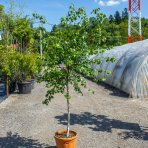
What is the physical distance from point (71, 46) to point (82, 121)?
3670mm

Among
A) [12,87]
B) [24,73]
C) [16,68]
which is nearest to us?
[16,68]

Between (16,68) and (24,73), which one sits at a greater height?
(16,68)

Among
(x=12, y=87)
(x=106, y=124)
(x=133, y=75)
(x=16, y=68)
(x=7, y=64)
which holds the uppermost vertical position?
(x=7, y=64)

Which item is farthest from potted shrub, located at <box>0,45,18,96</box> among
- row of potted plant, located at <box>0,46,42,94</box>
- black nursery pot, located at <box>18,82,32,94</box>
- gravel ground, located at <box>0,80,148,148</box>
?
gravel ground, located at <box>0,80,148,148</box>

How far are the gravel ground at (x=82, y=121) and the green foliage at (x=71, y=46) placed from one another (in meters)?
1.91

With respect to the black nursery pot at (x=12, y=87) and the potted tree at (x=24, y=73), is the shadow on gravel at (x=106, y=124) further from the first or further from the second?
the black nursery pot at (x=12, y=87)

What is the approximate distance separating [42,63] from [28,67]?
8005 mm

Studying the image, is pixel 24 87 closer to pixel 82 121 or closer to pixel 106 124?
pixel 82 121

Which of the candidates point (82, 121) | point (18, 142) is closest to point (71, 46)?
point (18, 142)

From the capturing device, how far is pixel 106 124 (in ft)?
29.1

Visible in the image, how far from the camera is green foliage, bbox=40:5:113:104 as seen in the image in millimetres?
6074

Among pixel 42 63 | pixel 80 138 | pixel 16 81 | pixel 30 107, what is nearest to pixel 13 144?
pixel 80 138

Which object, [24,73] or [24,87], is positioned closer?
[24,87]

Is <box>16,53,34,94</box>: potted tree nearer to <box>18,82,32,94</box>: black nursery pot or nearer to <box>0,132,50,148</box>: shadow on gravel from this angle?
<box>18,82,32,94</box>: black nursery pot
